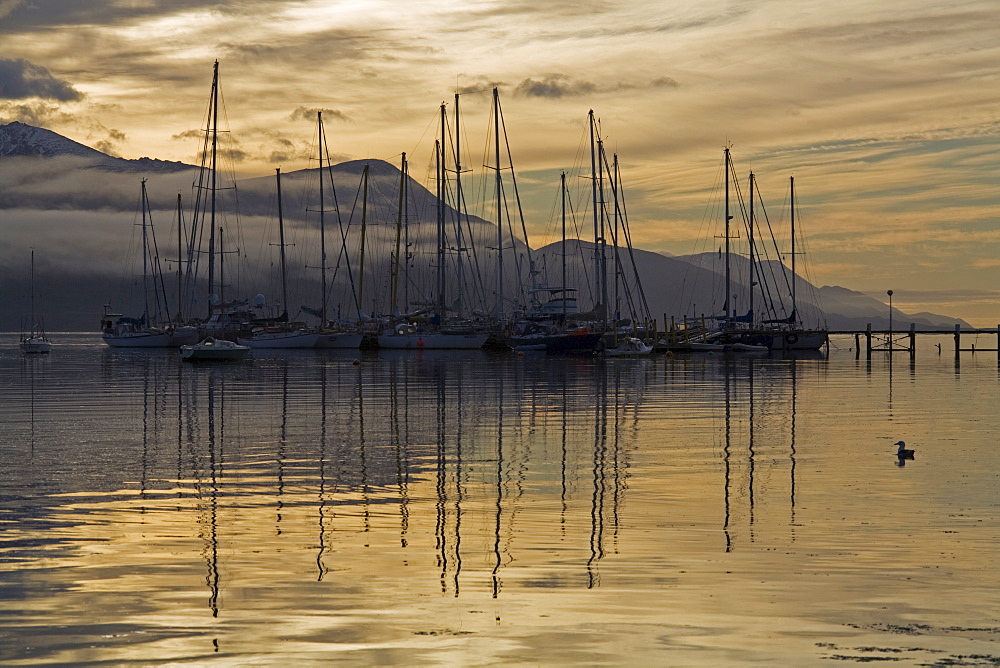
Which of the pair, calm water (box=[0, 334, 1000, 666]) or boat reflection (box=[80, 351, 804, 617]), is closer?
calm water (box=[0, 334, 1000, 666])

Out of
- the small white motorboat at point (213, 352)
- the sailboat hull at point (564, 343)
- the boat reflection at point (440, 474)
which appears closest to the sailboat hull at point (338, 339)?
the sailboat hull at point (564, 343)

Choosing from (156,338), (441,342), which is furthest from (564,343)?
(156,338)

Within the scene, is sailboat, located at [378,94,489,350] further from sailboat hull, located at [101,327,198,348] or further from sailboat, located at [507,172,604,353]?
sailboat hull, located at [101,327,198,348]

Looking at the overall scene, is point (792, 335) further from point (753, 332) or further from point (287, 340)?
point (287, 340)

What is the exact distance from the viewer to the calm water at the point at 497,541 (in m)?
10.4

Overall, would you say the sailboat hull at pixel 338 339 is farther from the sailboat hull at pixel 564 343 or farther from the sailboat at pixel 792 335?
the sailboat at pixel 792 335

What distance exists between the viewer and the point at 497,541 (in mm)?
14992

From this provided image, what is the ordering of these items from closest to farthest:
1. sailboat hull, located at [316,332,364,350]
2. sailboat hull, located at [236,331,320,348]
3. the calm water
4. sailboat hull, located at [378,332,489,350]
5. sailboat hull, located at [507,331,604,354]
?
the calm water < sailboat hull, located at [507,331,604,354] < sailboat hull, located at [378,332,489,350] < sailboat hull, located at [236,331,320,348] < sailboat hull, located at [316,332,364,350]

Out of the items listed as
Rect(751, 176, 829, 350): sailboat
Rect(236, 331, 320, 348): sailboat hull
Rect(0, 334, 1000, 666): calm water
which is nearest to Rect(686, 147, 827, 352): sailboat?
Rect(751, 176, 829, 350): sailboat

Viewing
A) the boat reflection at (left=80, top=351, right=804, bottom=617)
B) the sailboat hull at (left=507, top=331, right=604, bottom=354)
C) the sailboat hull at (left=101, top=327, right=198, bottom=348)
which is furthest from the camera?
the sailboat hull at (left=101, top=327, right=198, bottom=348)

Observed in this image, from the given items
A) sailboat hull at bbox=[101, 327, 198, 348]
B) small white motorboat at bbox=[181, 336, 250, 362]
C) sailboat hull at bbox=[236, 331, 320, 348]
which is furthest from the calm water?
sailboat hull at bbox=[101, 327, 198, 348]

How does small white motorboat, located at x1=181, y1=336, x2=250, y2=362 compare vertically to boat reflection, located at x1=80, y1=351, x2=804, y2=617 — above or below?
above

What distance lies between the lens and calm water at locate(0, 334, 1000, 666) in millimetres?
10352

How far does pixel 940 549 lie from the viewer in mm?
14531
